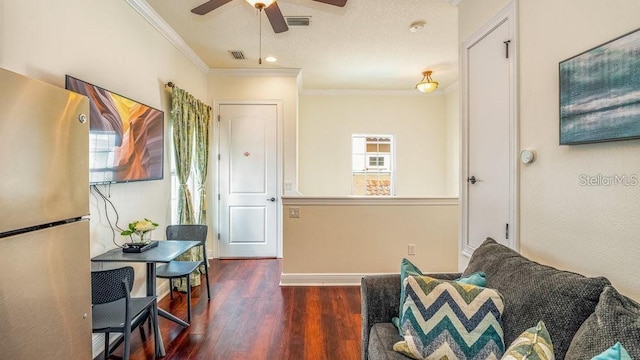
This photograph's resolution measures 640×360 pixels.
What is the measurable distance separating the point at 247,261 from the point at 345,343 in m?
2.50

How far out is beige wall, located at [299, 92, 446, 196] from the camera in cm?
609

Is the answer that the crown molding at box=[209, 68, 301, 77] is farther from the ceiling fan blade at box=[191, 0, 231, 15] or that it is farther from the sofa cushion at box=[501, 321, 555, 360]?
the sofa cushion at box=[501, 321, 555, 360]

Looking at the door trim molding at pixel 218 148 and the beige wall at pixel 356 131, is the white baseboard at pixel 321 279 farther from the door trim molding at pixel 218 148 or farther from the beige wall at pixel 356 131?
the beige wall at pixel 356 131

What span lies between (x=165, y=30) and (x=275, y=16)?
5.20ft

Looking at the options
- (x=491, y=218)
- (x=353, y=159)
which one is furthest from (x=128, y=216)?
(x=353, y=159)

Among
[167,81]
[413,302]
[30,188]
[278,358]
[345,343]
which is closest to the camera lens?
[30,188]

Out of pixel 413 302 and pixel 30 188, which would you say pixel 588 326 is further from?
pixel 30 188

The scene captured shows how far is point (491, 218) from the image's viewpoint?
226 cm

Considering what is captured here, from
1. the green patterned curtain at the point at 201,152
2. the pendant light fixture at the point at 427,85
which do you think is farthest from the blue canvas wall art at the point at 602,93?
the green patterned curtain at the point at 201,152

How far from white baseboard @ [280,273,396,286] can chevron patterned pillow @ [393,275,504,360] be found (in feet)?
7.68

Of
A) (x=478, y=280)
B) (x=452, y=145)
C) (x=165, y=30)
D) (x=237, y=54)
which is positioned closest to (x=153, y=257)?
(x=478, y=280)

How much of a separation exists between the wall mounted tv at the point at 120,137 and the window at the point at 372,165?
3779mm

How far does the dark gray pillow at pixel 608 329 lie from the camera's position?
935 millimetres

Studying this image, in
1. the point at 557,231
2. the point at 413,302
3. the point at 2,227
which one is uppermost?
the point at 2,227
